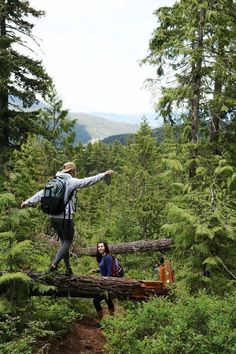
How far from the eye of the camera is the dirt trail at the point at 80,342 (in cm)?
765

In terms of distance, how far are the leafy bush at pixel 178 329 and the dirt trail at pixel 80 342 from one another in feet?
3.16

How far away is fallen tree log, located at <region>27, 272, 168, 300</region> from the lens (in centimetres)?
818

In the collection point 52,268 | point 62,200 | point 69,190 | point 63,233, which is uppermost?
point 69,190

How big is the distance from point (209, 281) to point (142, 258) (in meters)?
5.56

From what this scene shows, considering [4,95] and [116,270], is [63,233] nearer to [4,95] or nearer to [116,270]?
[116,270]

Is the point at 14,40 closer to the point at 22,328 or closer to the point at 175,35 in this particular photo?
the point at 175,35

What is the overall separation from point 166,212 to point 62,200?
5.12 meters

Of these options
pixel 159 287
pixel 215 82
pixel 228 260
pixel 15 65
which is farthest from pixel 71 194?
pixel 15 65

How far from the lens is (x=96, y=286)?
8.66 meters

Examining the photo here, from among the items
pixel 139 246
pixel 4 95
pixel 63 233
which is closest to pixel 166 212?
pixel 139 246

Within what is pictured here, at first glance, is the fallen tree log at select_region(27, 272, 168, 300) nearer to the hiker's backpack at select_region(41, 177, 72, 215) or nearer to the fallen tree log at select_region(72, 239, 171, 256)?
the hiker's backpack at select_region(41, 177, 72, 215)

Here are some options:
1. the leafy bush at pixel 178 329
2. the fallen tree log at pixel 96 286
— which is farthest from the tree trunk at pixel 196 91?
the leafy bush at pixel 178 329

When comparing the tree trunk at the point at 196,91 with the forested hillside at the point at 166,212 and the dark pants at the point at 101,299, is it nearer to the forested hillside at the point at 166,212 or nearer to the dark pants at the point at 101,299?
the forested hillside at the point at 166,212

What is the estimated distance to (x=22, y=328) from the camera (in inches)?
291
